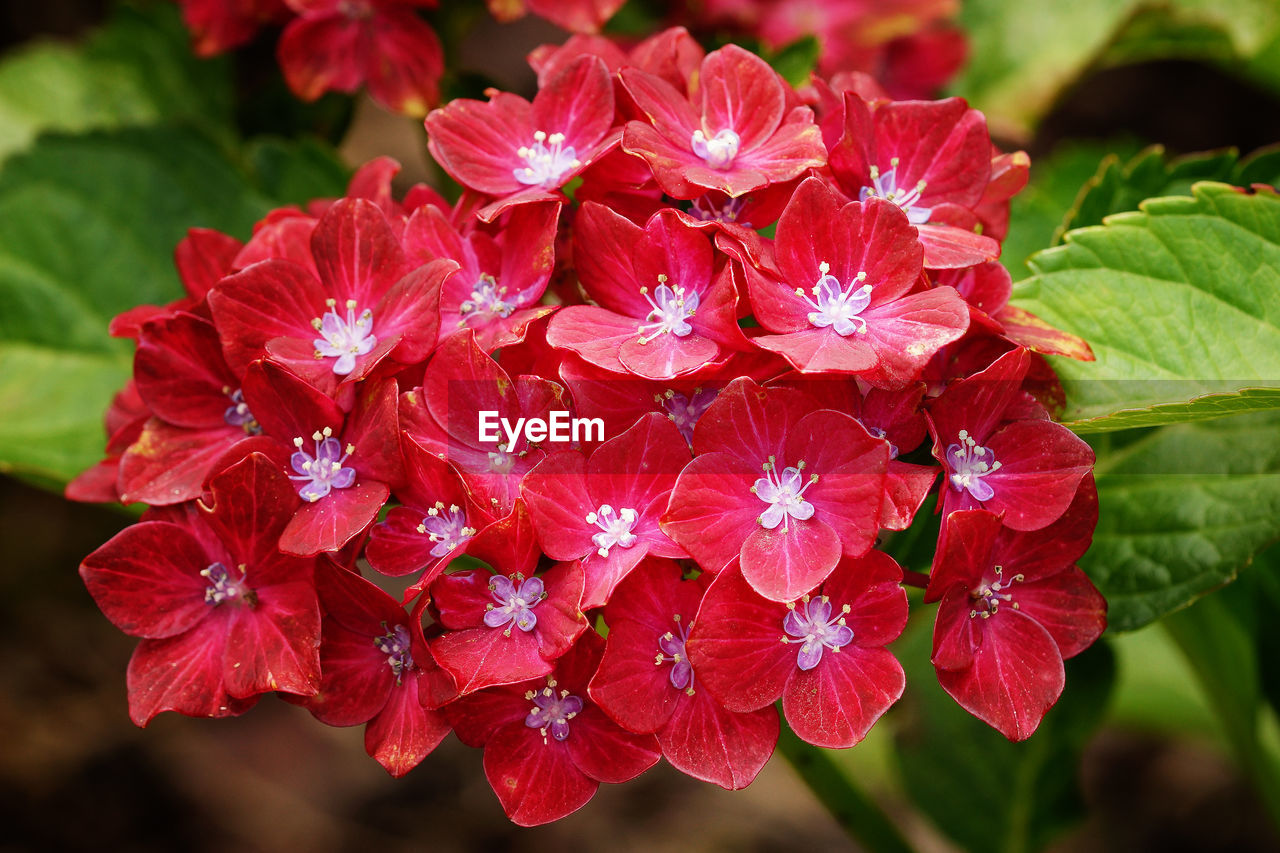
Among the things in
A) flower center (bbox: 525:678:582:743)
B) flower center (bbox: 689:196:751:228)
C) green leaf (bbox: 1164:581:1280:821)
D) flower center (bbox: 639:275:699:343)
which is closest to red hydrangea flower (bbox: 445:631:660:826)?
flower center (bbox: 525:678:582:743)

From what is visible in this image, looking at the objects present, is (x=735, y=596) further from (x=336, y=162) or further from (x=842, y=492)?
(x=336, y=162)

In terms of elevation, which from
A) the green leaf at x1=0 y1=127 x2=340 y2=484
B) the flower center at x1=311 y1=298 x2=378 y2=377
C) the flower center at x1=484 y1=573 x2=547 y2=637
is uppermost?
the flower center at x1=311 y1=298 x2=378 y2=377

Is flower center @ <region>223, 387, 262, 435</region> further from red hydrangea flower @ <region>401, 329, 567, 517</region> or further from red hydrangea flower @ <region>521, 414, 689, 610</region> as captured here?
red hydrangea flower @ <region>521, 414, 689, 610</region>

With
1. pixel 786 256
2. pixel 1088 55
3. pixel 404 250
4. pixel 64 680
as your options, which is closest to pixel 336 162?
pixel 404 250

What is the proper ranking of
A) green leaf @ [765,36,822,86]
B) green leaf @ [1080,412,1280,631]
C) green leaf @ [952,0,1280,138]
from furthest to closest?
green leaf @ [952,0,1280,138] → green leaf @ [765,36,822,86] → green leaf @ [1080,412,1280,631]

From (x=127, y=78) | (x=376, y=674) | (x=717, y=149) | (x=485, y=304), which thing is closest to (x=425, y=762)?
(x=127, y=78)

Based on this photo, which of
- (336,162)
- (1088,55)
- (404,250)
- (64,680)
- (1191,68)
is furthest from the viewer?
(1191,68)

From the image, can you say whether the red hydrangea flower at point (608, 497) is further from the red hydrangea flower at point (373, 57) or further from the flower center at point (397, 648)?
the red hydrangea flower at point (373, 57)
